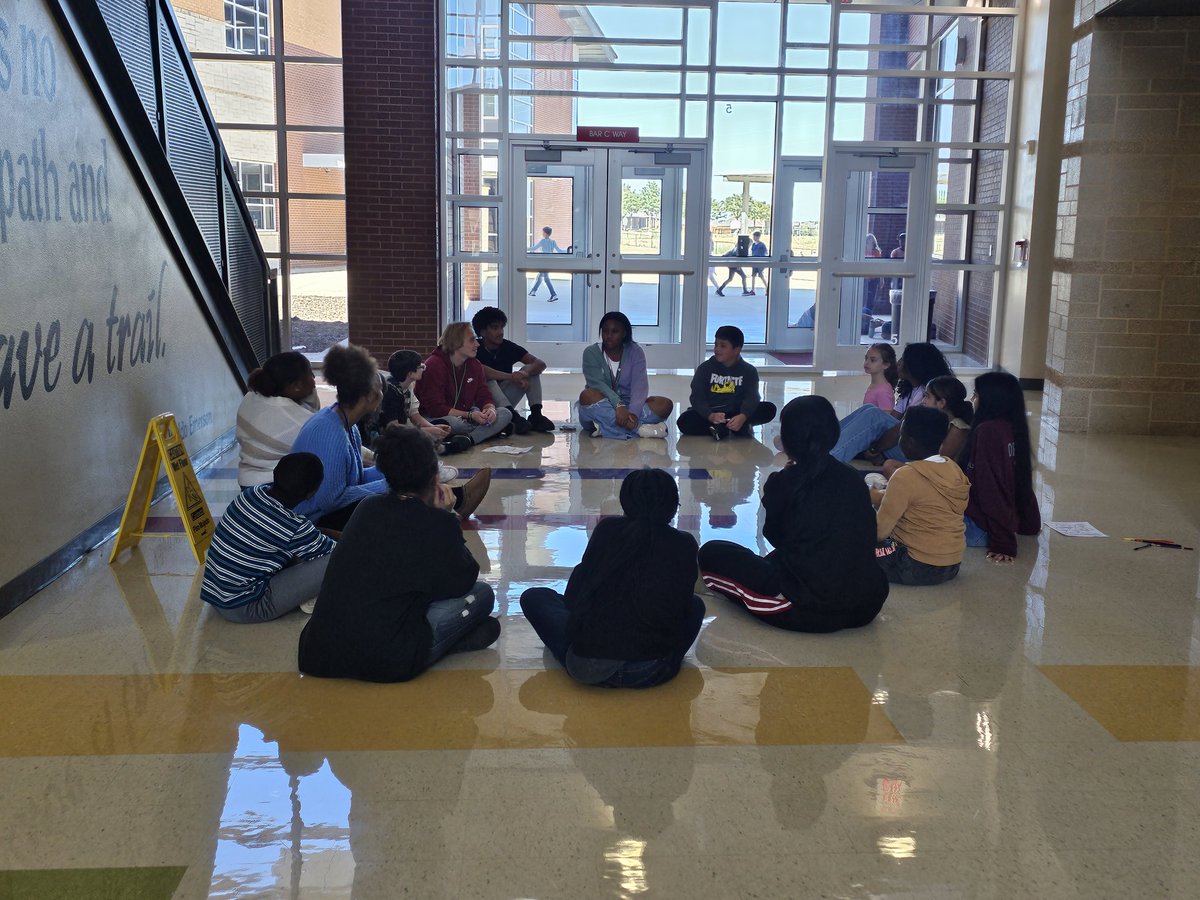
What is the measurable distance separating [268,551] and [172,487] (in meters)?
1.40

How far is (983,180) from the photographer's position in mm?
13992

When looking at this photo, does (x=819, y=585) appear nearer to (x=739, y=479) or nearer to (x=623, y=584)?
(x=623, y=584)

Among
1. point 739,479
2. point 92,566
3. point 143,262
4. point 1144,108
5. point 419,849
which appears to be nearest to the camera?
point 419,849

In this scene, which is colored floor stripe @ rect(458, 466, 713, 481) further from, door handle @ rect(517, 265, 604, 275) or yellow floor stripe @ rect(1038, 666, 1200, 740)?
door handle @ rect(517, 265, 604, 275)

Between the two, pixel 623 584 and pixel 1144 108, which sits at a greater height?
pixel 1144 108

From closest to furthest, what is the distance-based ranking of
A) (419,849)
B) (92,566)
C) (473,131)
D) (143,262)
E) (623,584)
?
1. (419,849)
2. (623,584)
3. (92,566)
4. (143,262)
5. (473,131)

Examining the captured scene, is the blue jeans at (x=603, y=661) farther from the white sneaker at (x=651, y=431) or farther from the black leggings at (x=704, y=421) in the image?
the black leggings at (x=704, y=421)

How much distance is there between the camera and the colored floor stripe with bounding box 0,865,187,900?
9.93 feet

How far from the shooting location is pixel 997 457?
600 cm

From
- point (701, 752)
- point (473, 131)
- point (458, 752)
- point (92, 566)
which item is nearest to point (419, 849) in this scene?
point (458, 752)

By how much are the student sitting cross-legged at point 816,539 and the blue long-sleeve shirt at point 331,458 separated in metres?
1.99

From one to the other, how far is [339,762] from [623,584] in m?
1.14

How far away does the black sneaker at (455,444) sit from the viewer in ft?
28.6

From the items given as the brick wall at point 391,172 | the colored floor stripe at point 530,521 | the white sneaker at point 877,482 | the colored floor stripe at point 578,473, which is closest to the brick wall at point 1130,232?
the colored floor stripe at point 578,473
